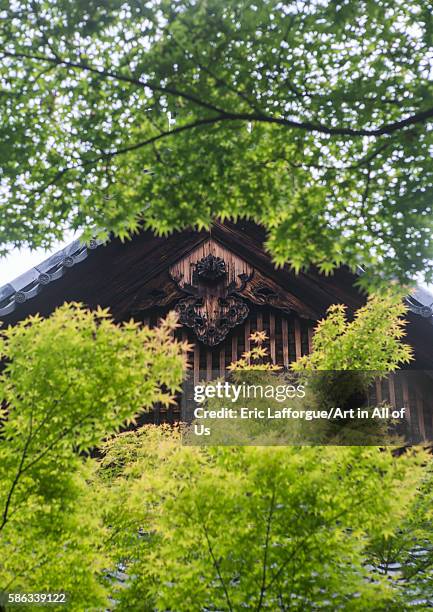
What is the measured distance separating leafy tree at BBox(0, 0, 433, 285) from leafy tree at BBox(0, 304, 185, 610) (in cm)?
81

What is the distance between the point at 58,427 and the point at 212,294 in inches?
173

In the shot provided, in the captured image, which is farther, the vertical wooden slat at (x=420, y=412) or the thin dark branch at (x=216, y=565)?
the vertical wooden slat at (x=420, y=412)

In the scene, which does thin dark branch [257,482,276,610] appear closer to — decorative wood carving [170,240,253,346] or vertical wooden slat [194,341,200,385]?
vertical wooden slat [194,341,200,385]

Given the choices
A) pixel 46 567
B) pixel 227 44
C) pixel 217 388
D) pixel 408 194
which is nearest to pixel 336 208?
pixel 408 194

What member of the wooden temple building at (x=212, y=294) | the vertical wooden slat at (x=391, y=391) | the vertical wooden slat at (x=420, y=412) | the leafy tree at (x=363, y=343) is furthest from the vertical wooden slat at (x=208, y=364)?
the vertical wooden slat at (x=420, y=412)

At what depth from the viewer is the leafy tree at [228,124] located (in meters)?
4.07

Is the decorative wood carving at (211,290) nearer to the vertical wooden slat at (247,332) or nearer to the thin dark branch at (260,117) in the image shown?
the vertical wooden slat at (247,332)

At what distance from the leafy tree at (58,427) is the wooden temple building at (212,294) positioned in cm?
358

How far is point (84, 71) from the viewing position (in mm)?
4297

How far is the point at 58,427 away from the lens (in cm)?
457

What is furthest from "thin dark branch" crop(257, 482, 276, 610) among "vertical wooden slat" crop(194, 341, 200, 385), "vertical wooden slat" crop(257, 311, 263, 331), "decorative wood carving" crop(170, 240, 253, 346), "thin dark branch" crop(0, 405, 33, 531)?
"vertical wooden slat" crop(257, 311, 263, 331)

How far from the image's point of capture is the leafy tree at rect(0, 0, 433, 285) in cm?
407

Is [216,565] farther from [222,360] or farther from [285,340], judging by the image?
[285,340]

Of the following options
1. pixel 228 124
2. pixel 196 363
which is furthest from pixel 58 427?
pixel 196 363
